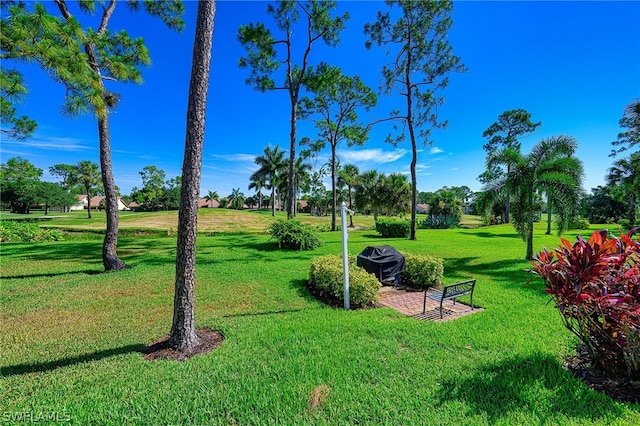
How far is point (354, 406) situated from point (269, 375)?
3.55 feet

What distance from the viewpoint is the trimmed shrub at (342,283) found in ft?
18.7

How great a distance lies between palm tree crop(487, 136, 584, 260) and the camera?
930 centimetres

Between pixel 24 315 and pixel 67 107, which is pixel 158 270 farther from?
pixel 67 107

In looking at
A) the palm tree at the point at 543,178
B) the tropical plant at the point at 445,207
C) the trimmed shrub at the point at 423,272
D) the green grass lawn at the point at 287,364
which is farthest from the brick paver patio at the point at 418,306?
the tropical plant at the point at 445,207

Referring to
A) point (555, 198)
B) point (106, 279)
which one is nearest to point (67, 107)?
point (106, 279)

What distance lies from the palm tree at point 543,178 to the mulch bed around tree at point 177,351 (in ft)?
37.4

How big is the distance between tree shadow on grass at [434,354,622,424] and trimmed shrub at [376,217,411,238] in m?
15.7

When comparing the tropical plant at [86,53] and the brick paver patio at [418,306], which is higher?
the tropical plant at [86,53]

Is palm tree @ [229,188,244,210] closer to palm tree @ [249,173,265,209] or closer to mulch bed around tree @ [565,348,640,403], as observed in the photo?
palm tree @ [249,173,265,209]

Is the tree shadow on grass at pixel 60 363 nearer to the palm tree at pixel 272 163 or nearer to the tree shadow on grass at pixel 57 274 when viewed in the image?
the tree shadow on grass at pixel 57 274

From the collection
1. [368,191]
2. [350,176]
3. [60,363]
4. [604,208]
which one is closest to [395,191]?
[368,191]

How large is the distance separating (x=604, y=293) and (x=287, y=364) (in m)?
3.54

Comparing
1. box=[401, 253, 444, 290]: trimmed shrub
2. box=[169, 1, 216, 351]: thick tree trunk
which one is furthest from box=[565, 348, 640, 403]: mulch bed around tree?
box=[169, 1, 216, 351]: thick tree trunk

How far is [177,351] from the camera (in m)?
3.67
